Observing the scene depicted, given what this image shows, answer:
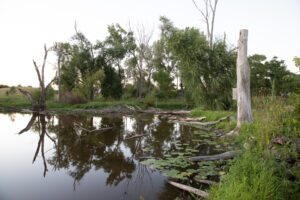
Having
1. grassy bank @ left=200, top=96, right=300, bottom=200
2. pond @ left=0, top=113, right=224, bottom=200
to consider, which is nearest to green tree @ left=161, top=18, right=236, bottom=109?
pond @ left=0, top=113, right=224, bottom=200

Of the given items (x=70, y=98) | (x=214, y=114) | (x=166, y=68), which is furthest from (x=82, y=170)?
(x=166, y=68)

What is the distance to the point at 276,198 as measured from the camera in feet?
6.22

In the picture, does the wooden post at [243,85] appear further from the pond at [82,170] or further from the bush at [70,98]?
the bush at [70,98]

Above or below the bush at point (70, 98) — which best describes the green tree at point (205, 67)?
above

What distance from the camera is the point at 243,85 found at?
19.4 feet

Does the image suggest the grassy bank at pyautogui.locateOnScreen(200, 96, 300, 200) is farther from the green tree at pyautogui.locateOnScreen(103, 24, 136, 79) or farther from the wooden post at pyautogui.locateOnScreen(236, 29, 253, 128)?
the green tree at pyautogui.locateOnScreen(103, 24, 136, 79)

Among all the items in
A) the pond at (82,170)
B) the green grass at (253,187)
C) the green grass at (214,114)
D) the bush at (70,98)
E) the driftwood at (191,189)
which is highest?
the bush at (70,98)

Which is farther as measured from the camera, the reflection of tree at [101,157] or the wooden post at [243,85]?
the wooden post at [243,85]

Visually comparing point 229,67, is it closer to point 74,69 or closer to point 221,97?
point 221,97

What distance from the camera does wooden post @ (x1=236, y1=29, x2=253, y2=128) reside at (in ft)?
19.2

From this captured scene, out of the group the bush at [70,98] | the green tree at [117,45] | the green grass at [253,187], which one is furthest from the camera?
the green tree at [117,45]

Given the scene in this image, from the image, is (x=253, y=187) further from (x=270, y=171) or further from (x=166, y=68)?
A: (x=166, y=68)

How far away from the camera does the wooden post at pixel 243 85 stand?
19.2 feet

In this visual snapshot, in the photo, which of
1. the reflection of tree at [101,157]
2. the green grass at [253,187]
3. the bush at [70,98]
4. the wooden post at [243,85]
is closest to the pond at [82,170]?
the reflection of tree at [101,157]
